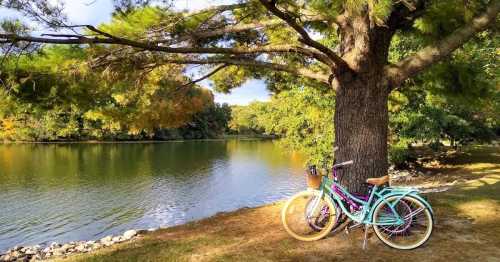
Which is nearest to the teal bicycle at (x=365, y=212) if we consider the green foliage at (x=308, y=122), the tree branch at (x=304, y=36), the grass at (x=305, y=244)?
the grass at (x=305, y=244)

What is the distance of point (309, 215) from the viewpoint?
426 cm

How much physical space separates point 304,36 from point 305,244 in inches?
81.7

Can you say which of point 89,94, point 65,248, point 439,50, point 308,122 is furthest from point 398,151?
point 89,94

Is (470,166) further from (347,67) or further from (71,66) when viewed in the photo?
(71,66)

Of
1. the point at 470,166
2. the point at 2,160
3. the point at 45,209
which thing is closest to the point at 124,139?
the point at 2,160

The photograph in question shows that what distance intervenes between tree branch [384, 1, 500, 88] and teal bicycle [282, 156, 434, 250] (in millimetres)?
1177

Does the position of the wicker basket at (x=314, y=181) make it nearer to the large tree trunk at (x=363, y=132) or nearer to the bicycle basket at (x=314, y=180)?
the bicycle basket at (x=314, y=180)

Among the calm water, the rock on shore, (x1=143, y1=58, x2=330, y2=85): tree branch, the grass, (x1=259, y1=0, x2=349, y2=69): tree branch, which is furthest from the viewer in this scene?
the calm water

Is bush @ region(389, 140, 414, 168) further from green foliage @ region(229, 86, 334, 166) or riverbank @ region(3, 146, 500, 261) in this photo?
riverbank @ region(3, 146, 500, 261)

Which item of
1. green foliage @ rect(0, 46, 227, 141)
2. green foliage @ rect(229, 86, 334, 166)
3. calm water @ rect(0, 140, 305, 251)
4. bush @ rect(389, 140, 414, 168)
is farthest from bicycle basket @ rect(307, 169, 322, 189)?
bush @ rect(389, 140, 414, 168)

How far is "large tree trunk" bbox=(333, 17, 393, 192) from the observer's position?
14.7 feet

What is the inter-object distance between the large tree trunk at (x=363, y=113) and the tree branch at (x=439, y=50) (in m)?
0.14

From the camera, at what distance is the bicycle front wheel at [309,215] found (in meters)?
4.13

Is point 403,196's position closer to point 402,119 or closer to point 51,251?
point 51,251
